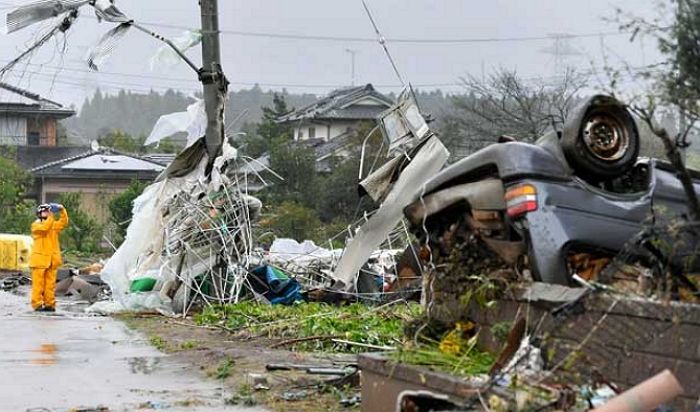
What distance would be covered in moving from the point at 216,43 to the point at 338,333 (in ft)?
26.7

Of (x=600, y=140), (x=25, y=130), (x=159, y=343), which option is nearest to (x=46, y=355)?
(x=159, y=343)

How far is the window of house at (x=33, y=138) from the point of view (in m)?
59.7

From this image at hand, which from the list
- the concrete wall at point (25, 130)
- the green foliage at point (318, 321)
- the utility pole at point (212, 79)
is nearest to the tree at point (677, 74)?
the green foliage at point (318, 321)

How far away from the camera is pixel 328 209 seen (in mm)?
38562

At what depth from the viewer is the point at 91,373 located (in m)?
10.7

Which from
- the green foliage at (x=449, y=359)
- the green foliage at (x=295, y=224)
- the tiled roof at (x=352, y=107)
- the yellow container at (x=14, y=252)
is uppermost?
the tiled roof at (x=352, y=107)

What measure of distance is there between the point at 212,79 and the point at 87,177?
1431 inches

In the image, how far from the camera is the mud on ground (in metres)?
8.83

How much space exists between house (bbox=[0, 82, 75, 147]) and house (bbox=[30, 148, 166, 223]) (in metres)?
4.16

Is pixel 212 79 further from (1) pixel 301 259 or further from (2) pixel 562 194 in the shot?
(2) pixel 562 194

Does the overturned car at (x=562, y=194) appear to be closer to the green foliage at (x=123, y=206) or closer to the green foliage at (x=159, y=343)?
the green foliage at (x=159, y=343)

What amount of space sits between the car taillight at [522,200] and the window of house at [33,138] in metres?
54.7

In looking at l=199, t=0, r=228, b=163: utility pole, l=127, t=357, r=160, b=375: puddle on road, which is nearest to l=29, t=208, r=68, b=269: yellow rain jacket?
l=199, t=0, r=228, b=163: utility pole

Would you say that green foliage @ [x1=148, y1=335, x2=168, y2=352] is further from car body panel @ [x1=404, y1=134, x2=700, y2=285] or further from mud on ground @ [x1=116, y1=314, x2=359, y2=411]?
car body panel @ [x1=404, y1=134, x2=700, y2=285]
